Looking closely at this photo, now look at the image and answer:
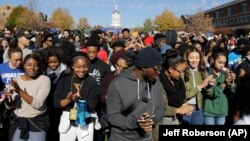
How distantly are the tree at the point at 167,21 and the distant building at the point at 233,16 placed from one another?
438 inches

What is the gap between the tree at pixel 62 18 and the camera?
88812 millimetres

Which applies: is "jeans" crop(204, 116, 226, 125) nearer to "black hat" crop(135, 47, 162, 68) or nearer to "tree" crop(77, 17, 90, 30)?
"black hat" crop(135, 47, 162, 68)

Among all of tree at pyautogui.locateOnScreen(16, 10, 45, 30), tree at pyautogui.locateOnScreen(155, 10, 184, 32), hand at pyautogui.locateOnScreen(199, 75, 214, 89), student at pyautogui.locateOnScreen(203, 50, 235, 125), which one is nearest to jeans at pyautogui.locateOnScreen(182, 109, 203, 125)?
hand at pyautogui.locateOnScreen(199, 75, 214, 89)

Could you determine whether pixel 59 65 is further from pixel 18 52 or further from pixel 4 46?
pixel 4 46

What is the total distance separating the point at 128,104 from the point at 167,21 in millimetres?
96073

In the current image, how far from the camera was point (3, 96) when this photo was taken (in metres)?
5.07

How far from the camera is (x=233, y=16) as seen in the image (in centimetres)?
9488

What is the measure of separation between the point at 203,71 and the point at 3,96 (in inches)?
126

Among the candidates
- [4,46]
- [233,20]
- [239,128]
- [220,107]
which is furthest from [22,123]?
[233,20]

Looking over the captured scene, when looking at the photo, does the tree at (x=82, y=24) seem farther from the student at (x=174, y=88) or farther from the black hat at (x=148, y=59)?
the black hat at (x=148, y=59)

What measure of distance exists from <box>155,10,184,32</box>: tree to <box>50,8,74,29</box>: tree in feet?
75.0

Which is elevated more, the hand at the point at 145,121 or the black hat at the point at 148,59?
the black hat at the point at 148,59

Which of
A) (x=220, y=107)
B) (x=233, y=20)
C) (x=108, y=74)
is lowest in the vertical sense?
(x=220, y=107)

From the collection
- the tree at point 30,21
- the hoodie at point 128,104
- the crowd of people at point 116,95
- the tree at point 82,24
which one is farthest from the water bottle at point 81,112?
Answer: the tree at point 82,24
